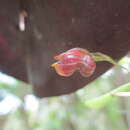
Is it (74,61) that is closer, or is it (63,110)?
(74,61)

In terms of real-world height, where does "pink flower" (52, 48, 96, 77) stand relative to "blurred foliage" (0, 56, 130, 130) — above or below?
above

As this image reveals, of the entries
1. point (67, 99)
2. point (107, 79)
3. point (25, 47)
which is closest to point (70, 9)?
point (25, 47)

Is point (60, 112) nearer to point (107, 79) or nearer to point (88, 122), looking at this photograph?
point (88, 122)

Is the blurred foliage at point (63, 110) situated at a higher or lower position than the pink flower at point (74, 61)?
lower

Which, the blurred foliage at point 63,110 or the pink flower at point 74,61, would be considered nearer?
the pink flower at point 74,61

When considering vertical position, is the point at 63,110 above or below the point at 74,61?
below
